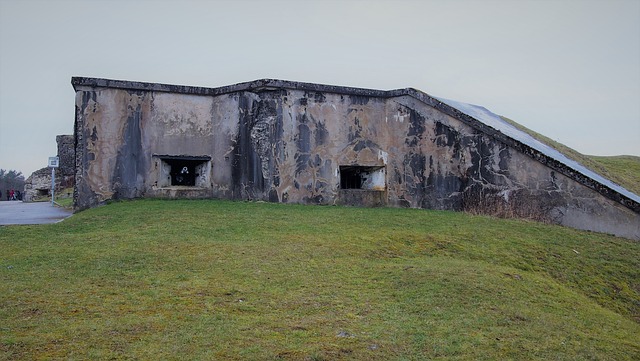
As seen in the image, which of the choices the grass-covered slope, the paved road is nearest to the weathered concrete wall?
the paved road

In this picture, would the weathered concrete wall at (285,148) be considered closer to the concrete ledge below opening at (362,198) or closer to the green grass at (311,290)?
the concrete ledge below opening at (362,198)

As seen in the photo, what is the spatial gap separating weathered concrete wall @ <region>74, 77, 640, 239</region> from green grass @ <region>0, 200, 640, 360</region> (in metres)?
2.45

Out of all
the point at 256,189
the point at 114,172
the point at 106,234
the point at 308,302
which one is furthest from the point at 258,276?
the point at 114,172

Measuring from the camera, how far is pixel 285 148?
11.6 m

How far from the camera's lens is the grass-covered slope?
14.6 meters

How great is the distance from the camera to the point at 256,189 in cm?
1170

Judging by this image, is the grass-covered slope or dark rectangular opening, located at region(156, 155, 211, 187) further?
the grass-covered slope

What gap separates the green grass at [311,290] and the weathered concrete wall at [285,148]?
2.45 meters

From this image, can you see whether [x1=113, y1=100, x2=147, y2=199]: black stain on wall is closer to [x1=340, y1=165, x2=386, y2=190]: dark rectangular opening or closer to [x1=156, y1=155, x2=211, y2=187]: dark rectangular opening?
[x1=156, y1=155, x2=211, y2=187]: dark rectangular opening

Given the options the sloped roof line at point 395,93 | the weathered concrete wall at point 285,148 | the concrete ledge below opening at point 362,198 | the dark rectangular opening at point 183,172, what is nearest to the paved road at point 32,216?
the weathered concrete wall at point 285,148

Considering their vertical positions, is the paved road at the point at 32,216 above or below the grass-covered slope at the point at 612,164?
below

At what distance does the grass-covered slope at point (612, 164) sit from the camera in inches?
573

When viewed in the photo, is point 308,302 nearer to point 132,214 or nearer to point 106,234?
point 106,234

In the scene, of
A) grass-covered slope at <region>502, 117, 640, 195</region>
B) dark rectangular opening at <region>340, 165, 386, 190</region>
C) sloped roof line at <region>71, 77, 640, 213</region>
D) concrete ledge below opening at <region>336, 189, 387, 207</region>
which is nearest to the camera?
sloped roof line at <region>71, 77, 640, 213</region>
